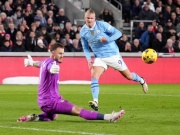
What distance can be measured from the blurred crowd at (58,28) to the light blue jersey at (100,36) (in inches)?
444

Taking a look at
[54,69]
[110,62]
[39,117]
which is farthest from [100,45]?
[54,69]

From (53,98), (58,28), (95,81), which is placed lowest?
(53,98)

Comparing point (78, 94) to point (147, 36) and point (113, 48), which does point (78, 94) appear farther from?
point (147, 36)

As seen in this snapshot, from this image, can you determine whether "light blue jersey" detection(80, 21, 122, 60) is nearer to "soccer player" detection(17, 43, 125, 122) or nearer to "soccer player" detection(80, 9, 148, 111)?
"soccer player" detection(80, 9, 148, 111)

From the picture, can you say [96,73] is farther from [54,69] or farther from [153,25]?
[153,25]

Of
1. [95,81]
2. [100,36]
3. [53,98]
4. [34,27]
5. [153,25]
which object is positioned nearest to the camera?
[53,98]

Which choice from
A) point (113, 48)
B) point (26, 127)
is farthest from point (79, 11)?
point (26, 127)

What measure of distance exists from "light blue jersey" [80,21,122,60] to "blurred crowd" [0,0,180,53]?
11289mm

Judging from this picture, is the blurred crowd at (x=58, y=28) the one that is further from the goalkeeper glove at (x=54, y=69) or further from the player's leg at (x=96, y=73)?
the goalkeeper glove at (x=54, y=69)

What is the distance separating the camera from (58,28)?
29.9 meters

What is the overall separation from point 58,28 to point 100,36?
526 inches

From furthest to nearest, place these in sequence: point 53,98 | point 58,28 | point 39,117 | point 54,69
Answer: point 58,28 → point 39,117 → point 53,98 → point 54,69

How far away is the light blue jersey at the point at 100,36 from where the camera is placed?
55.0 feet

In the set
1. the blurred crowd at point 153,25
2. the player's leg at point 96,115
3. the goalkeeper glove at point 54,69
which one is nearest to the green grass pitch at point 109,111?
the player's leg at point 96,115
